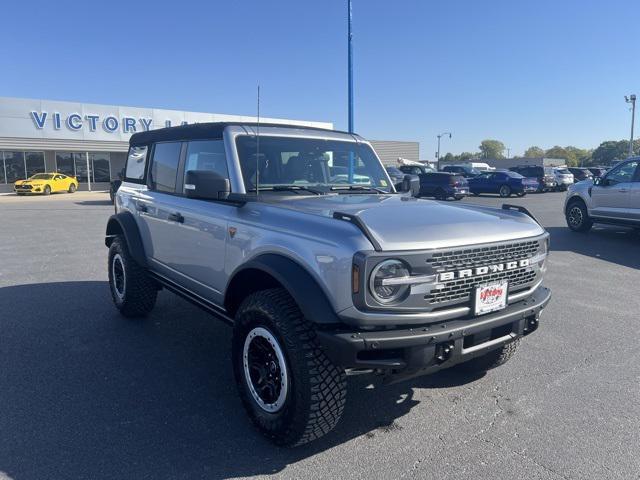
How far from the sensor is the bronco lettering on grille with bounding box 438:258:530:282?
284 cm

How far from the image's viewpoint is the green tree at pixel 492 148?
524 ft

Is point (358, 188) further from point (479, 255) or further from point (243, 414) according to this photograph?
point (243, 414)

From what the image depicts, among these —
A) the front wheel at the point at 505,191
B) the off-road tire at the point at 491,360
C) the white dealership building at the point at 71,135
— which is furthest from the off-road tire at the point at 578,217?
the white dealership building at the point at 71,135

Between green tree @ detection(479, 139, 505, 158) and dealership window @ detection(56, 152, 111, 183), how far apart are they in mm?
140299

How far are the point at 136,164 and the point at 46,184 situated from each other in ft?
96.9

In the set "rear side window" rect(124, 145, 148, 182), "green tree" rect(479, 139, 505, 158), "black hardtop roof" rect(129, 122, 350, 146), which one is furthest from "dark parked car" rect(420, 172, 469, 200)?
"green tree" rect(479, 139, 505, 158)

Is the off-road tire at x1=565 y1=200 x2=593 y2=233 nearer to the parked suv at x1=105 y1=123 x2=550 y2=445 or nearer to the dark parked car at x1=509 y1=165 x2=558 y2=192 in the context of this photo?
the parked suv at x1=105 y1=123 x2=550 y2=445

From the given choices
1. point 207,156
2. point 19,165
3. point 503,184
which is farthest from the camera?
point 19,165

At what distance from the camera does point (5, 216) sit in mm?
17797

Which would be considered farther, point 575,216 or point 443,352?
point 575,216

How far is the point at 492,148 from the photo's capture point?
160m

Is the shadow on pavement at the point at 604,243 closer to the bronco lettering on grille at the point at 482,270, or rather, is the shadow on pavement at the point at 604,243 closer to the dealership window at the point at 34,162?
the bronco lettering on grille at the point at 482,270

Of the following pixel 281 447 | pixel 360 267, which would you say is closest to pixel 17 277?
pixel 281 447

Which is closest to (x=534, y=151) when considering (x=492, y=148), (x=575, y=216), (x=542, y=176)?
(x=492, y=148)
